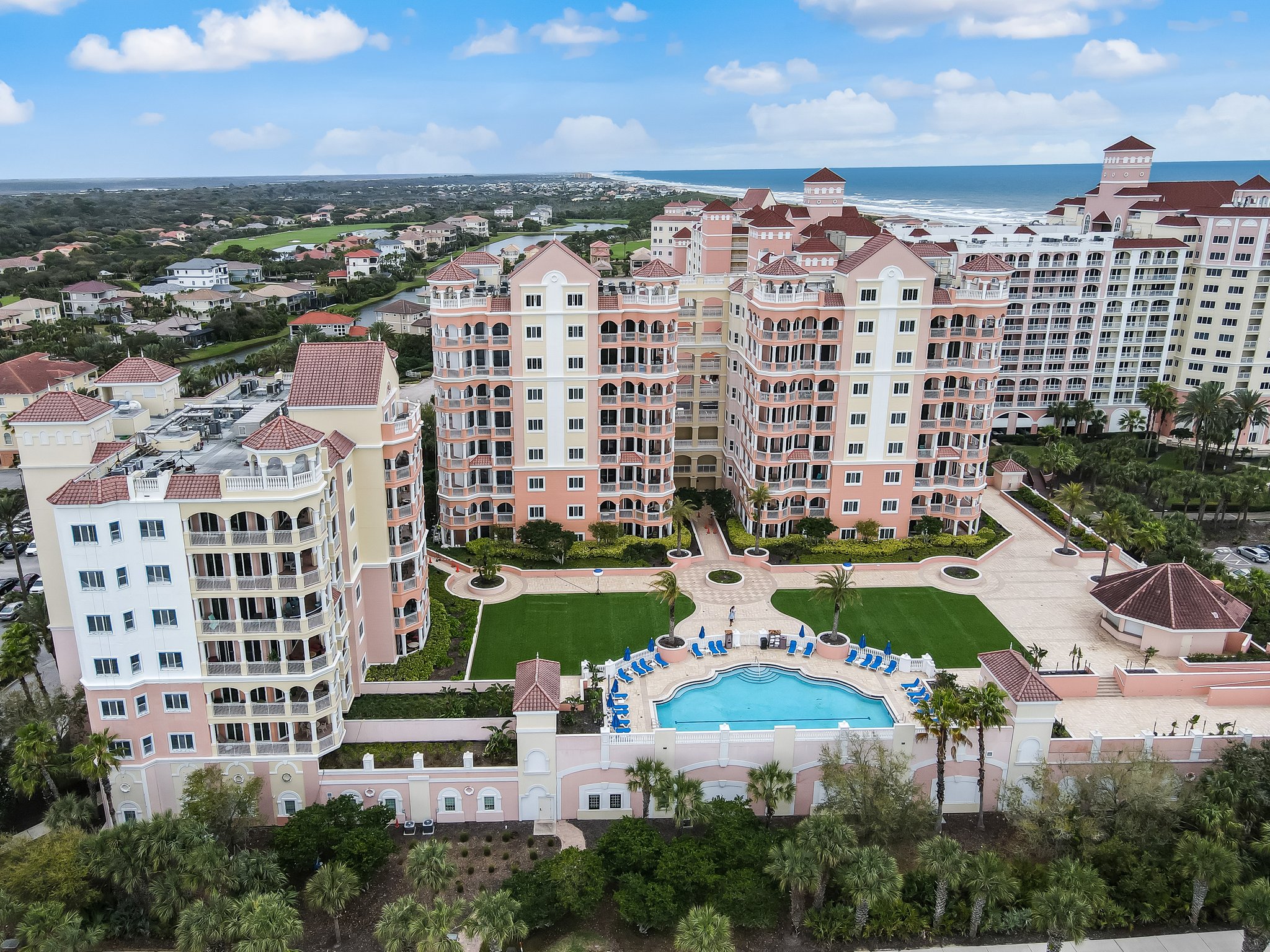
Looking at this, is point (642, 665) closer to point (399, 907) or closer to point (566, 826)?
point (566, 826)

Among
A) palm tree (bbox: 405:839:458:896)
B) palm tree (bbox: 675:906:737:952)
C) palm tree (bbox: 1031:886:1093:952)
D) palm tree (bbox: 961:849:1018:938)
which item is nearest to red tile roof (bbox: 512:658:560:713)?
palm tree (bbox: 405:839:458:896)

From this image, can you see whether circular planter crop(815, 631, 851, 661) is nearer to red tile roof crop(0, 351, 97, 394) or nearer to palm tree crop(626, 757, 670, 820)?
palm tree crop(626, 757, 670, 820)

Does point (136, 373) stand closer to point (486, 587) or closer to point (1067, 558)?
point (486, 587)

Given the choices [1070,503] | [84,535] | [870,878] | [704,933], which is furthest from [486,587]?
[1070,503]

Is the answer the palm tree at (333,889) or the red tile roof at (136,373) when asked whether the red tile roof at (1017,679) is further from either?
the red tile roof at (136,373)

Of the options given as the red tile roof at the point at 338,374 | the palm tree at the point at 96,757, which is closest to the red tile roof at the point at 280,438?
the red tile roof at the point at 338,374

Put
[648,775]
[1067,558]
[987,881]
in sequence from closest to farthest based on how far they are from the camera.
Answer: [987,881]
[648,775]
[1067,558]

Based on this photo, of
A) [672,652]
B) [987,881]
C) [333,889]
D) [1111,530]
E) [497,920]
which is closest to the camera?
[497,920]
